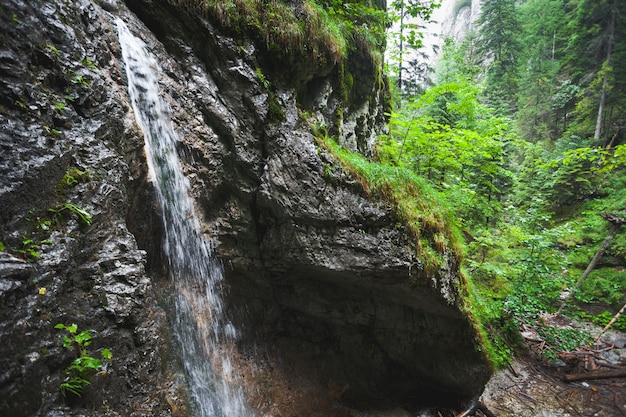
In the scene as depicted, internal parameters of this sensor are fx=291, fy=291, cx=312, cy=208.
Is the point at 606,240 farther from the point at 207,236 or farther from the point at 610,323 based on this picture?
the point at 207,236

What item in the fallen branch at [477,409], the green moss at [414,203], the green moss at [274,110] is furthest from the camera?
the fallen branch at [477,409]

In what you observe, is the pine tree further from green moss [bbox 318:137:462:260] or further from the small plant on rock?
the small plant on rock

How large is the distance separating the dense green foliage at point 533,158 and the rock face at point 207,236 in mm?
2233

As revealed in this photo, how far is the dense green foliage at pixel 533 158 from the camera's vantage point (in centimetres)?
820

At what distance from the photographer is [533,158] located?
16469 mm

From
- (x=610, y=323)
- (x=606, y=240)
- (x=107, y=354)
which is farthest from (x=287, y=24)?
(x=610, y=323)

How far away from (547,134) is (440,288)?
2069cm

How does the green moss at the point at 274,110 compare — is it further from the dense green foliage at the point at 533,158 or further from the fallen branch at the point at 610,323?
the fallen branch at the point at 610,323

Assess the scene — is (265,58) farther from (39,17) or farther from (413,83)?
(413,83)

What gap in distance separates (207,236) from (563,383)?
31.3ft

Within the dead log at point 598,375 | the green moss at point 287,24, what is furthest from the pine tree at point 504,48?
the green moss at point 287,24

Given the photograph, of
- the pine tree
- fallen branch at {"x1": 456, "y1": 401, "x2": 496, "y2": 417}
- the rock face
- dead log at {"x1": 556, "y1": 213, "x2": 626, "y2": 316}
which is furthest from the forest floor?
the pine tree

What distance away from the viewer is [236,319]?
575 centimetres

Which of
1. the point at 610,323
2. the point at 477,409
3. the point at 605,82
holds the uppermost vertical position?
the point at 605,82
